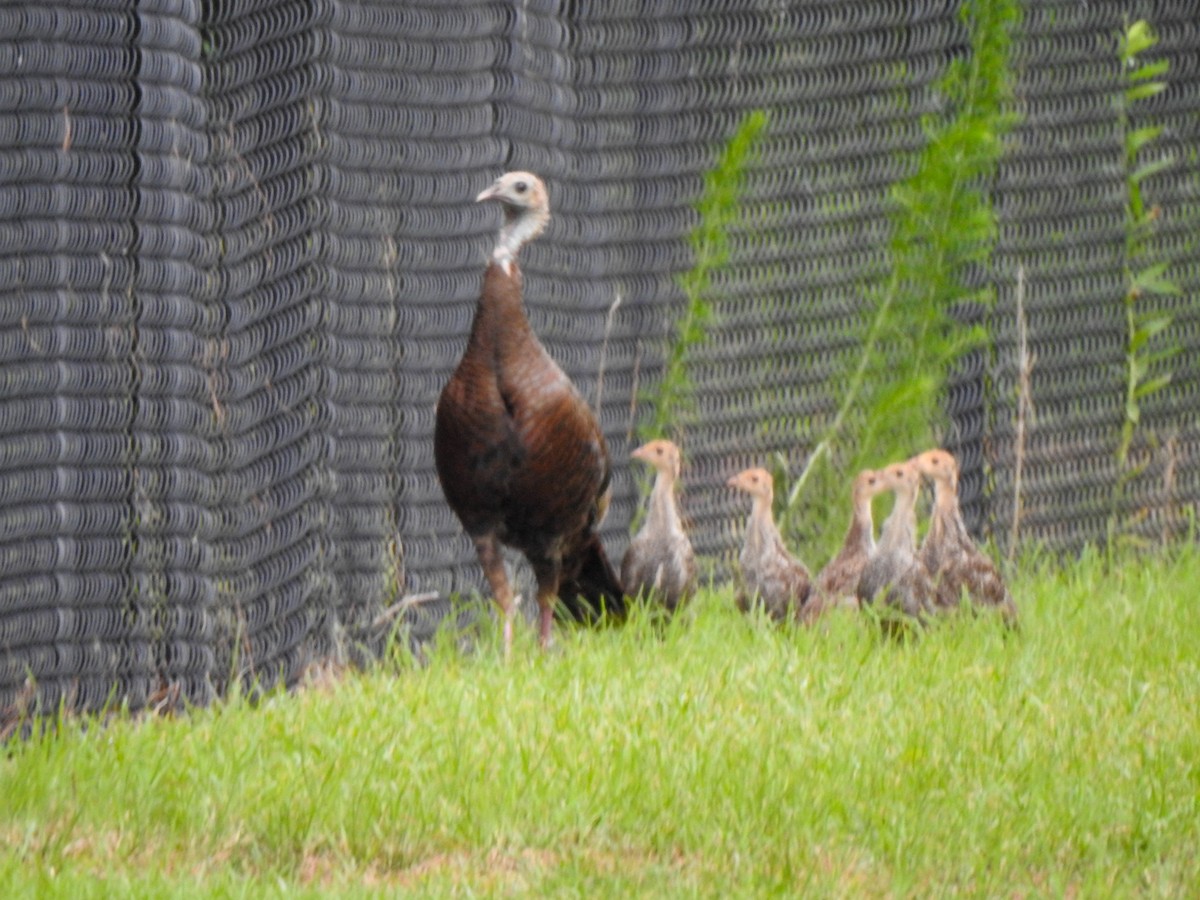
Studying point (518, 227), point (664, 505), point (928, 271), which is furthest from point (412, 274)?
point (928, 271)

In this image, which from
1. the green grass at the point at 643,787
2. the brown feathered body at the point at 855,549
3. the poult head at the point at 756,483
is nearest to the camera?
the green grass at the point at 643,787

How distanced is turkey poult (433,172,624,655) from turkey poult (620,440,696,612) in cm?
50

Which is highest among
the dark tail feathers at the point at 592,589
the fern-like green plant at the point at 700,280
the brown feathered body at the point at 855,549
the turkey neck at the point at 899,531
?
the fern-like green plant at the point at 700,280

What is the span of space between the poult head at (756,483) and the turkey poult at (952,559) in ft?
1.79

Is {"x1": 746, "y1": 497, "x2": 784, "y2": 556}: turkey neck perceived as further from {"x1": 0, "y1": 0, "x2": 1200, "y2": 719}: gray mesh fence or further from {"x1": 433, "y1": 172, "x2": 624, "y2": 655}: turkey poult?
{"x1": 433, "y1": 172, "x2": 624, "y2": 655}: turkey poult

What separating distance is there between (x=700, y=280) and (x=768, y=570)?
124cm

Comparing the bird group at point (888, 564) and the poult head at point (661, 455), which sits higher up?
the poult head at point (661, 455)

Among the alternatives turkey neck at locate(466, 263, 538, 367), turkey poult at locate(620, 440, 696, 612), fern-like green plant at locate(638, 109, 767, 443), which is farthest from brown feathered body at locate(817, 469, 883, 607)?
turkey neck at locate(466, 263, 538, 367)

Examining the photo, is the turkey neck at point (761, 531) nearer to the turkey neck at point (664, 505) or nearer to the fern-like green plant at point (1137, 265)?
the turkey neck at point (664, 505)

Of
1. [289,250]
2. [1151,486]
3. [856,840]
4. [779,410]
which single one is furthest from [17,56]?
[1151,486]

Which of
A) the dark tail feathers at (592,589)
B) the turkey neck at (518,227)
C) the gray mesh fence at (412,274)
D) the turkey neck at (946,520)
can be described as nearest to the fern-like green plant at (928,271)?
the gray mesh fence at (412,274)

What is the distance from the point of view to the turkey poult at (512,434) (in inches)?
271

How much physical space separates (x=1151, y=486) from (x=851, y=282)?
1.72 meters

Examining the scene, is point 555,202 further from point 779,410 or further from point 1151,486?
point 1151,486
